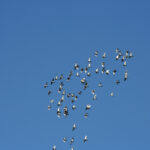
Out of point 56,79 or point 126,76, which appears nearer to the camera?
point 126,76

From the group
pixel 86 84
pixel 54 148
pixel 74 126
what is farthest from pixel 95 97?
pixel 54 148

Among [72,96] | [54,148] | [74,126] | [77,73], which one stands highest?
[77,73]

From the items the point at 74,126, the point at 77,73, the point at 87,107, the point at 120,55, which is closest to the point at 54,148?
the point at 74,126

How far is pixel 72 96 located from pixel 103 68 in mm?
7069

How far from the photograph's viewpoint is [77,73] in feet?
184

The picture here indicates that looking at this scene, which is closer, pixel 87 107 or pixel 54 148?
pixel 54 148

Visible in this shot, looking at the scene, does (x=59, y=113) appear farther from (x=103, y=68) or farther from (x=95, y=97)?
(x=103, y=68)

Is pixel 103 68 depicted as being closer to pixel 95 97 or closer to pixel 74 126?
pixel 95 97

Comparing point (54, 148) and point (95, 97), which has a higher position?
point (95, 97)

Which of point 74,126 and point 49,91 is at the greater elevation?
point 49,91

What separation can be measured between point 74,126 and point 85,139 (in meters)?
3.15

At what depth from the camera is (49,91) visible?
185ft

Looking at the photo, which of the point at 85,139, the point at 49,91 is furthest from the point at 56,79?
the point at 85,139

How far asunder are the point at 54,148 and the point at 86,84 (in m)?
11.6
